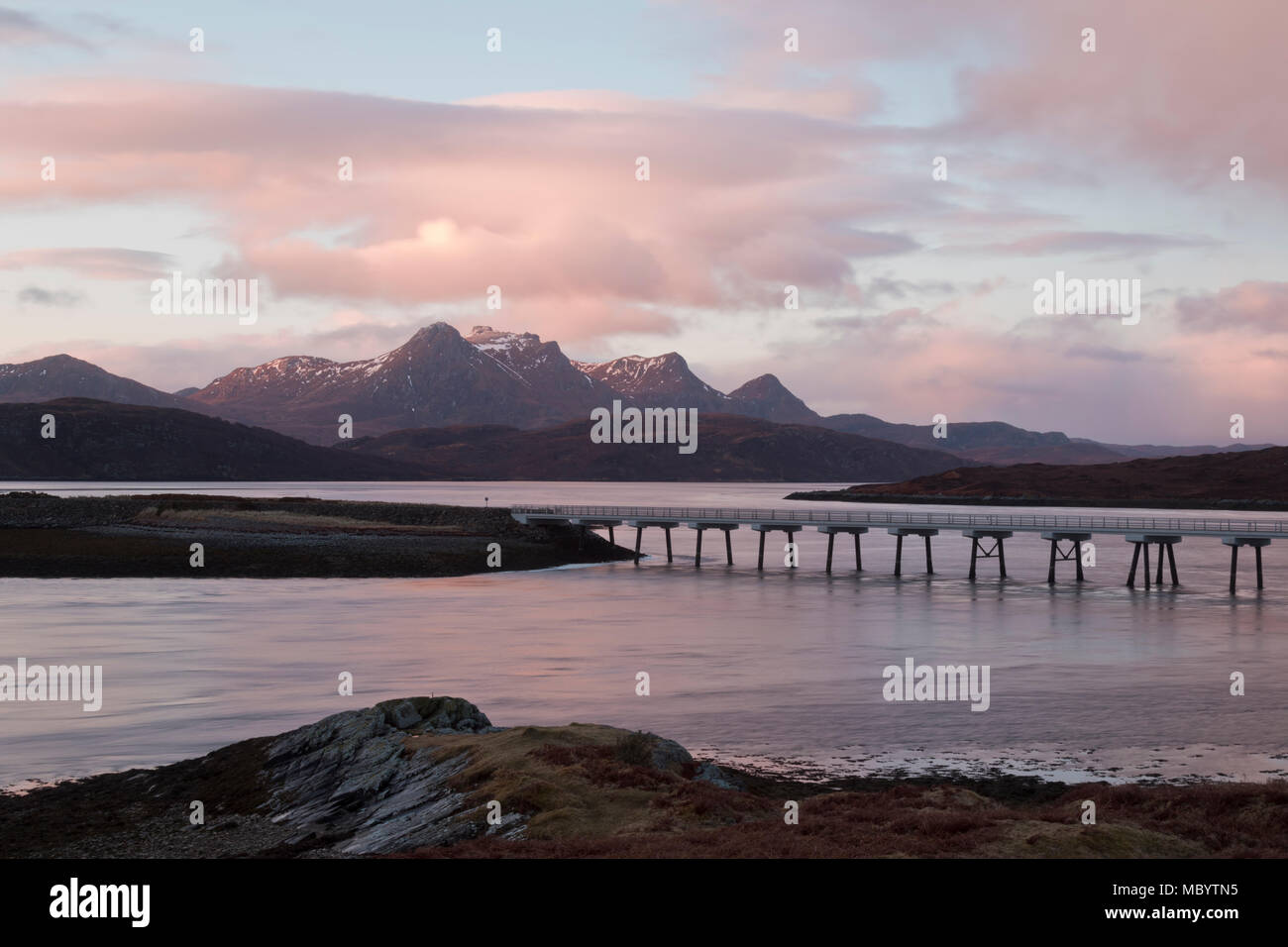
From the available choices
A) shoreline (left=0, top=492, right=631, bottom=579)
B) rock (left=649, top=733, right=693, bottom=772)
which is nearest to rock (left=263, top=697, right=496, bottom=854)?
rock (left=649, top=733, right=693, bottom=772)

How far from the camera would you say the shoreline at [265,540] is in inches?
3155

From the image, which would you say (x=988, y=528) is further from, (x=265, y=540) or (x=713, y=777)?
(x=713, y=777)

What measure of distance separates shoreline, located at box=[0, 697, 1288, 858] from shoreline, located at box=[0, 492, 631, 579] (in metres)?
55.4

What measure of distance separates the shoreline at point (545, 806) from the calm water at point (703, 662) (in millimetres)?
3774

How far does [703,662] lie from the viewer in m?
46.8

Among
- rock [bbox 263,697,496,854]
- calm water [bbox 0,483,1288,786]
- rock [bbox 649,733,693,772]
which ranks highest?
rock [bbox 649,733,693,772]

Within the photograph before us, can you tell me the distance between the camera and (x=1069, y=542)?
150 metres

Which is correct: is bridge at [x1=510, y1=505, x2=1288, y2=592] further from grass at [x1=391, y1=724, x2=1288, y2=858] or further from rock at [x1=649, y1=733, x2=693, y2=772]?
rock at [x1=649, y1=733, x2=693, y2=772]

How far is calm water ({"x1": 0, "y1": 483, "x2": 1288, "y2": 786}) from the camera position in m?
30.9

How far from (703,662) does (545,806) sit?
27.7 metres

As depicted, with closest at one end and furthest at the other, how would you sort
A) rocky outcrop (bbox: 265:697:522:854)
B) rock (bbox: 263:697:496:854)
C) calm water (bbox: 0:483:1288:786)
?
rocky outcrop (bbox: 265:697:522:854) < rock (bbox: 263:697:496:854) < calm water (bbox: 0:483:1288:786)
